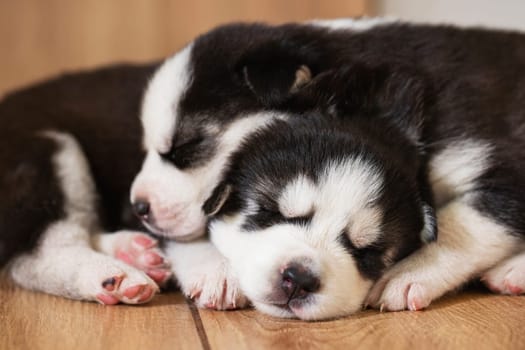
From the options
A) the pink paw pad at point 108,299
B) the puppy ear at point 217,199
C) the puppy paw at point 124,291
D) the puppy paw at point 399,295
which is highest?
the puppy ear at point 217,199

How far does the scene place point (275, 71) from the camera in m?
3.10

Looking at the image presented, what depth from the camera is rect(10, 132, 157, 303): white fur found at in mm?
2750

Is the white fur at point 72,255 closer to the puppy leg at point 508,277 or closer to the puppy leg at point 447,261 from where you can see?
the puppy leg at point 447,261

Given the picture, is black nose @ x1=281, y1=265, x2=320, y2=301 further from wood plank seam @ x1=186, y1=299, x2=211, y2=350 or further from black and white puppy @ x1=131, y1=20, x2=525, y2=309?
black and white puppy @ x1=131, y1=20, x2=525, y2=309

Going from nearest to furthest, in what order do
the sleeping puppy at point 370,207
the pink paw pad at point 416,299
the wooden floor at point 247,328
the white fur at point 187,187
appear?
the wooden floor at point 247,328 < the sleeping puppy at point 370,207 < the pink paw pad at point 416,299 < the white fur at point 187,187

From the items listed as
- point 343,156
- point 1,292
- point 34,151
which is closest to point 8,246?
point 1,292

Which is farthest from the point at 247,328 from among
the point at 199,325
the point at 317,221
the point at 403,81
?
the point at 403,81

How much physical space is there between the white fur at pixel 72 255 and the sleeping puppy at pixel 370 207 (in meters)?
0.44

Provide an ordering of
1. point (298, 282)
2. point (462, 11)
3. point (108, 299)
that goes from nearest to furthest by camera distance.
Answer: point (298, 282) < point (108, 299) < point (462, 11)

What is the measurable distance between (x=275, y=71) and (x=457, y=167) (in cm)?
84

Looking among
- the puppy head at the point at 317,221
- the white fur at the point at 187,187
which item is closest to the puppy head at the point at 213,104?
the white fur at the point at 187,187

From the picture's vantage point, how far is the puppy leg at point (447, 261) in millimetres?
2574

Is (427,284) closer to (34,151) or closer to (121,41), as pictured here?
(34,151)

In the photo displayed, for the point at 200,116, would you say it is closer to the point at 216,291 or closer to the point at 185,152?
the point at 185,152
